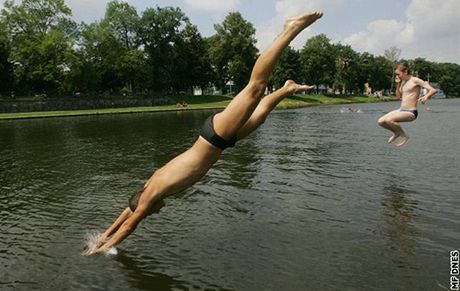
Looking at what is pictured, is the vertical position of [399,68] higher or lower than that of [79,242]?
higher

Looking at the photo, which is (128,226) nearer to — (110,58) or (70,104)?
(70,104)

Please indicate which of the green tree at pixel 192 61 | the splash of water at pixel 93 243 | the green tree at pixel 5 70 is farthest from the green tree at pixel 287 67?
the splash of water at pixel 93 243

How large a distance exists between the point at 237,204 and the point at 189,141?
1784 cm

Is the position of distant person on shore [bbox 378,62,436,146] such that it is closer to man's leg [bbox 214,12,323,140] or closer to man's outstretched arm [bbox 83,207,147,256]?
man's leg [bbox 214,12,323,140]

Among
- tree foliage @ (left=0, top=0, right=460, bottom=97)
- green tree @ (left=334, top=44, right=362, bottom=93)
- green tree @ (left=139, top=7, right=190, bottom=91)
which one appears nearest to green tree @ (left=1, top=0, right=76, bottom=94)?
tree foliage @ (left=0, top=0, right=460, bottom=97)

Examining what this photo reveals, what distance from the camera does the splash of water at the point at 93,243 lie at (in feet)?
30.3

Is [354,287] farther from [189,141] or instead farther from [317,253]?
[189,141]

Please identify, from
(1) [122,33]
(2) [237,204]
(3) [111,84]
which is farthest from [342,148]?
(1) [122,33]

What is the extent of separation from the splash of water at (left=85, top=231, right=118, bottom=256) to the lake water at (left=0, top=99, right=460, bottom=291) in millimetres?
175

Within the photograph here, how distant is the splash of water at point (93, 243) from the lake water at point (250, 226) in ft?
0.57

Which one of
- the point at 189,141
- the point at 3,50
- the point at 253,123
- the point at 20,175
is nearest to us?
the point at 253,123

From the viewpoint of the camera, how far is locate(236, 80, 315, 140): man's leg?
27.2 feet

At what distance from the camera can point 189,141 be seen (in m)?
30.5

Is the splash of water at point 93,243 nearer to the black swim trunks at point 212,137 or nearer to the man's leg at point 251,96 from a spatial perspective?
the black swim trunks at point 212,137
